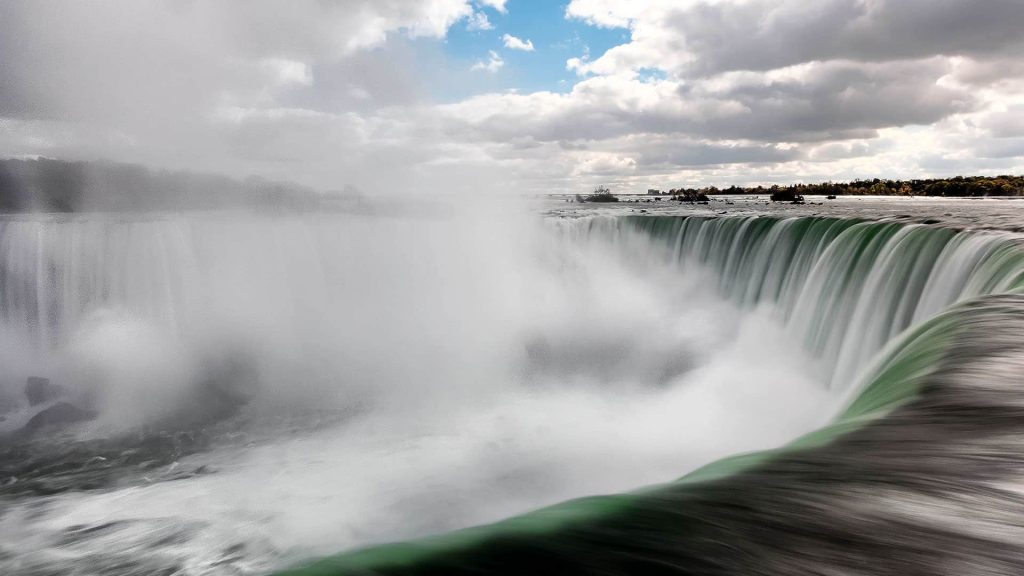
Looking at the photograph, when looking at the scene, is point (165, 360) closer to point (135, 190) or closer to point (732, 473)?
point (135, 190)

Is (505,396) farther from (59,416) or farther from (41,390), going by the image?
(41,390)

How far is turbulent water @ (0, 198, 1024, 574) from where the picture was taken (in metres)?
2.66

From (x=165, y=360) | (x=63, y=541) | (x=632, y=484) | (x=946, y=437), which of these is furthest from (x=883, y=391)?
(x=165, y=360)

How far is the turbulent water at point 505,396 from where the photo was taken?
2.66m

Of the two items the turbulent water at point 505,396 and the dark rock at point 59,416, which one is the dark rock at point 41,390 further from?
the dark rock at point 59,416

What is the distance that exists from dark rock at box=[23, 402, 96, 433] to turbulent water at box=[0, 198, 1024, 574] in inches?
14.8

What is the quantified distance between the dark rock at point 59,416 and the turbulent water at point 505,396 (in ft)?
1.24

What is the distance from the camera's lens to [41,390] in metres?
13.5

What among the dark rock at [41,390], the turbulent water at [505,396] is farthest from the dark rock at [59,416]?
the dark rock at [41,390]

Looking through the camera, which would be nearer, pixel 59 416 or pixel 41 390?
pixel 59 416

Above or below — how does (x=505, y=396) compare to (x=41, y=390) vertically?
below

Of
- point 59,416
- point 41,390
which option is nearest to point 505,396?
point 59,416

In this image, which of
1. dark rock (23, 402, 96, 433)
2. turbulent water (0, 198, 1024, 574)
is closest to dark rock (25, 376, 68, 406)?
turbulent water (0, 198, 1024, 574)

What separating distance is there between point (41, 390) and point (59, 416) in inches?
85.4
